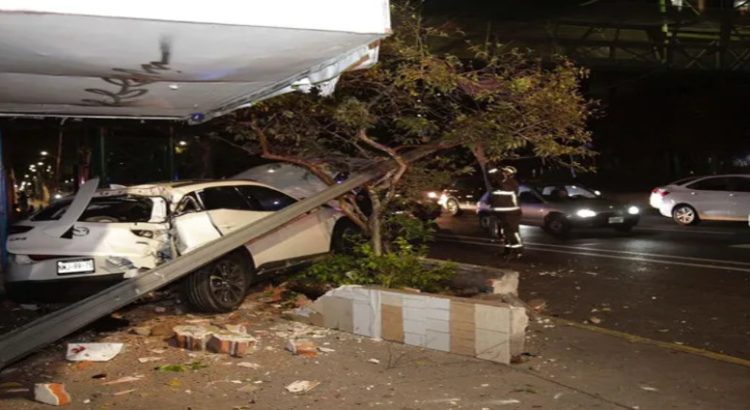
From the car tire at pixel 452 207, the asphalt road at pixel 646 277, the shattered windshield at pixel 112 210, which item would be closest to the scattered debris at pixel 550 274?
the asphalt road at pixel 646 277

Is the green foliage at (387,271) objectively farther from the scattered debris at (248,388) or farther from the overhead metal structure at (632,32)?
the overhead metal structure at (632,32)

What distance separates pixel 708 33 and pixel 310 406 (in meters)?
20.5

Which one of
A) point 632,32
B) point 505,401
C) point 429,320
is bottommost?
point 505,401

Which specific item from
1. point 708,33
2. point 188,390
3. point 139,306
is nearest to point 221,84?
point 188,390

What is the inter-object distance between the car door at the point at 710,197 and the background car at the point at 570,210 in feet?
8.22

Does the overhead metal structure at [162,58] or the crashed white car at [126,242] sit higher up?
the overhead metal structure at [162,58]

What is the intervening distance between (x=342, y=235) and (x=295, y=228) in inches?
37.6

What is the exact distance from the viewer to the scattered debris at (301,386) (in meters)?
5.21

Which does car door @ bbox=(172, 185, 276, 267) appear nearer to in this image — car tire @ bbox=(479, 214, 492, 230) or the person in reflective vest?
the person in reflective vest

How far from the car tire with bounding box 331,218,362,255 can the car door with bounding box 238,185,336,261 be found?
0.15 m

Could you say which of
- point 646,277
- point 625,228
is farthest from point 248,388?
point 625,228

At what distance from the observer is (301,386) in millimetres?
5281

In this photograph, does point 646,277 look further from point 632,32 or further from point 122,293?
point 632,32

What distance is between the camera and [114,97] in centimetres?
598
